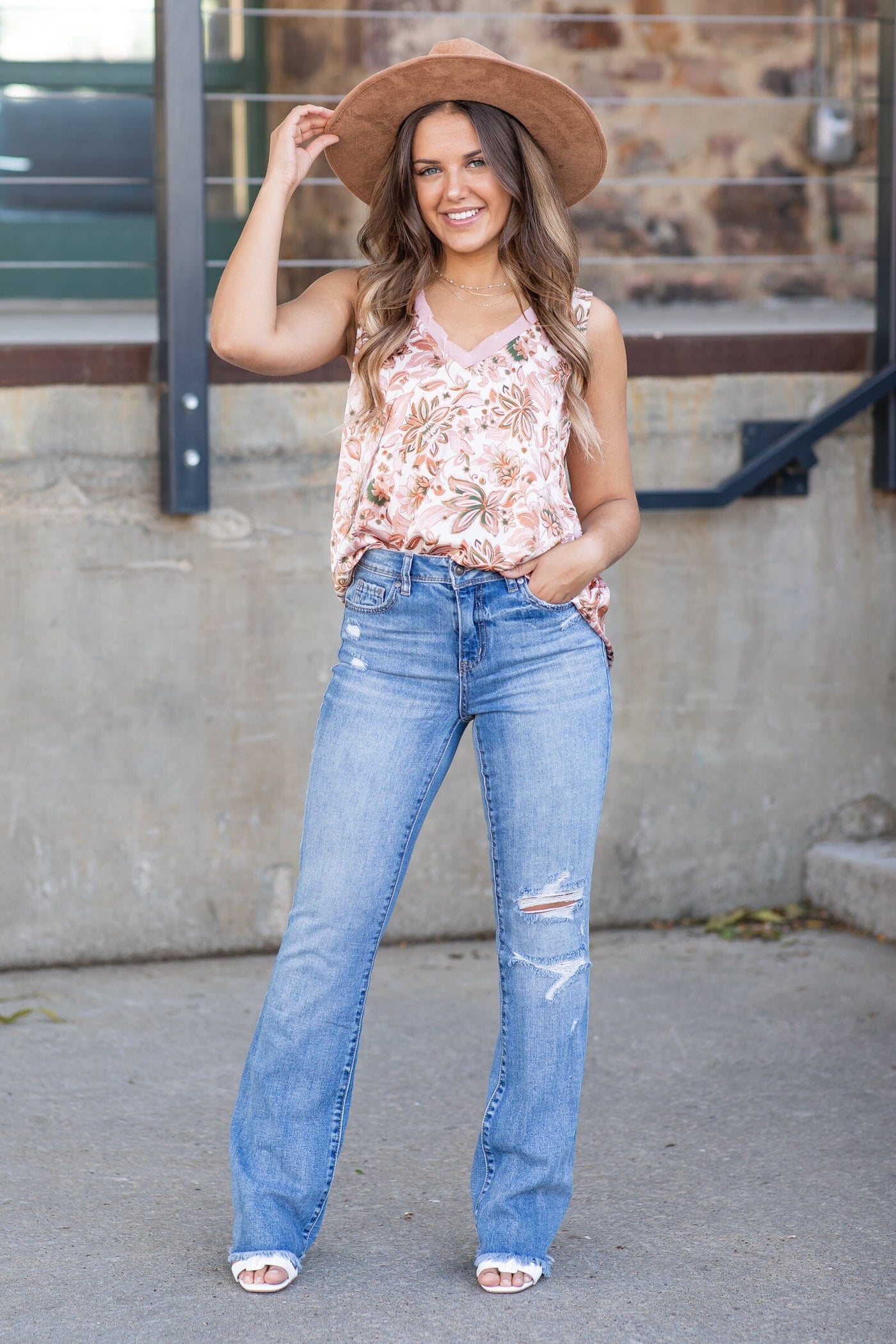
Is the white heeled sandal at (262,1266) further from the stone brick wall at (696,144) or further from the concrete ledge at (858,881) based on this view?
the stone brick wall at (696,144)

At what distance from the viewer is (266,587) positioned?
13.6ft

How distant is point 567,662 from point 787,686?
7.11 ft

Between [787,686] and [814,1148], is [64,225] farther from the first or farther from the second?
[814,1148]

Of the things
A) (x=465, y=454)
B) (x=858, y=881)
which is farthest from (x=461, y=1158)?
(x=858, y=881)

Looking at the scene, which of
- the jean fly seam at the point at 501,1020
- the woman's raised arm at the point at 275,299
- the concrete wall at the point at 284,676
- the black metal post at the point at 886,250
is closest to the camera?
the woman's raised arm at the point at 275,299

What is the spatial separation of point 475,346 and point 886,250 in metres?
2.33

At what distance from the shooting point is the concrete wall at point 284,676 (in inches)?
157

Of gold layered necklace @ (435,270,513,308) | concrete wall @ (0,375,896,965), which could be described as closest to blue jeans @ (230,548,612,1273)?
gold layered necklace @ (435,270,513,308)

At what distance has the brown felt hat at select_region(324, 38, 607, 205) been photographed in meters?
2.40

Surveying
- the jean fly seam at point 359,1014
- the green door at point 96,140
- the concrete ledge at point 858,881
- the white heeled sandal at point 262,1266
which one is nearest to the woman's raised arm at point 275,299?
the jean fly seam at point 359,1014

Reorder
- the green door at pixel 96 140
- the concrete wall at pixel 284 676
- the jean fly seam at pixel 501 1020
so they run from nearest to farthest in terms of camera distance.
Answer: the jean fly seam at pixel 501 1020 < the concrete wall at pixel 284 676 < the green door at pixel 96 140

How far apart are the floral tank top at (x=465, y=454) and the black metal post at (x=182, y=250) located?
1.50m

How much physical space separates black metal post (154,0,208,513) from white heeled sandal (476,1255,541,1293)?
209cm

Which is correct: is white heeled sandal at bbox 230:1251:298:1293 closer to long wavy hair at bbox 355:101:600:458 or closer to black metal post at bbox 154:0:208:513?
long wavy hair at bbox 355:101:600:458
